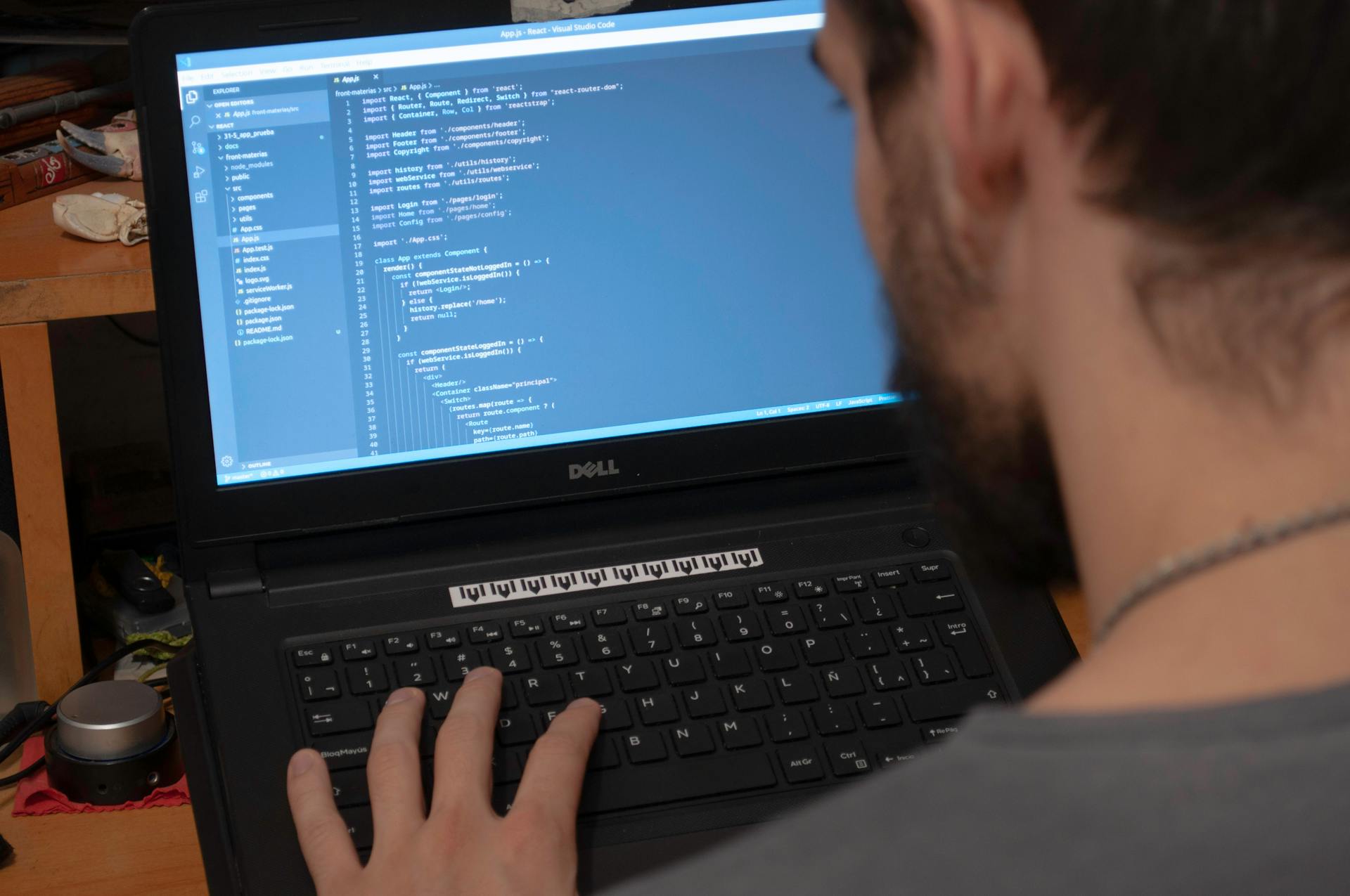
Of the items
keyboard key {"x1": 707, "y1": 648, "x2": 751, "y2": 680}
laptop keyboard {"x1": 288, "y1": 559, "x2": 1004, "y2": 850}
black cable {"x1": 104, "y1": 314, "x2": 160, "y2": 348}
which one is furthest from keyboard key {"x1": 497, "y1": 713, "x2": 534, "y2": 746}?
black cable {"x1": 104, "y1": 314, "x2": 160, "y2": 348}

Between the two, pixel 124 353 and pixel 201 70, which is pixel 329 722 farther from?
pixel 124 353

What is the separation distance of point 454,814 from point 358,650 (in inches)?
4.9

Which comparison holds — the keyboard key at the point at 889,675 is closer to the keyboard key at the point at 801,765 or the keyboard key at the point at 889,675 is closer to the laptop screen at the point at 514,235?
the keyboard key at the point at 801,765

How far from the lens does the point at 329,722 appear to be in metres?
0.62

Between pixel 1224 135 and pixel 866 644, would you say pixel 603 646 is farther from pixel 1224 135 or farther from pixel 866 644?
pixel 1224 135

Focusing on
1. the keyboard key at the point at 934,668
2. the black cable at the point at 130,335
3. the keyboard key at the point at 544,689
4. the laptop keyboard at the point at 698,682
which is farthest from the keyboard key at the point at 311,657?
the black cable at the point at 130,335

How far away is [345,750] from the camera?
0.61 meters

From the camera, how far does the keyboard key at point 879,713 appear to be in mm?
641

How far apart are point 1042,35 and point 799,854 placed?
8.9 inches

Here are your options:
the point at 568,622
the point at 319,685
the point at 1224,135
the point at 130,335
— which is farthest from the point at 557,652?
the point at 130,335

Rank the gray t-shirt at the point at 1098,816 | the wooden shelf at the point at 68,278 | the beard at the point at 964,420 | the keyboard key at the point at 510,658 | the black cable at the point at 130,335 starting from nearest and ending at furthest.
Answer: the gray t-shirt at the point at 1098,816, the beard at the point at 964,420, the keyboard key at the point at 510,658, the wooden shelf at the point at 68,278, the black cable at the point at 130,335

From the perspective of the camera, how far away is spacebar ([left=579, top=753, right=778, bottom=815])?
606 mm

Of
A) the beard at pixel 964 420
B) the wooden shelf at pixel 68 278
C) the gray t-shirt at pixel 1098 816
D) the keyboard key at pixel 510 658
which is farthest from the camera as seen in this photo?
the wooden shelf at pixel 68 278

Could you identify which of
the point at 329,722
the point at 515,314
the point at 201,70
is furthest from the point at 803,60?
the point at 329,722
